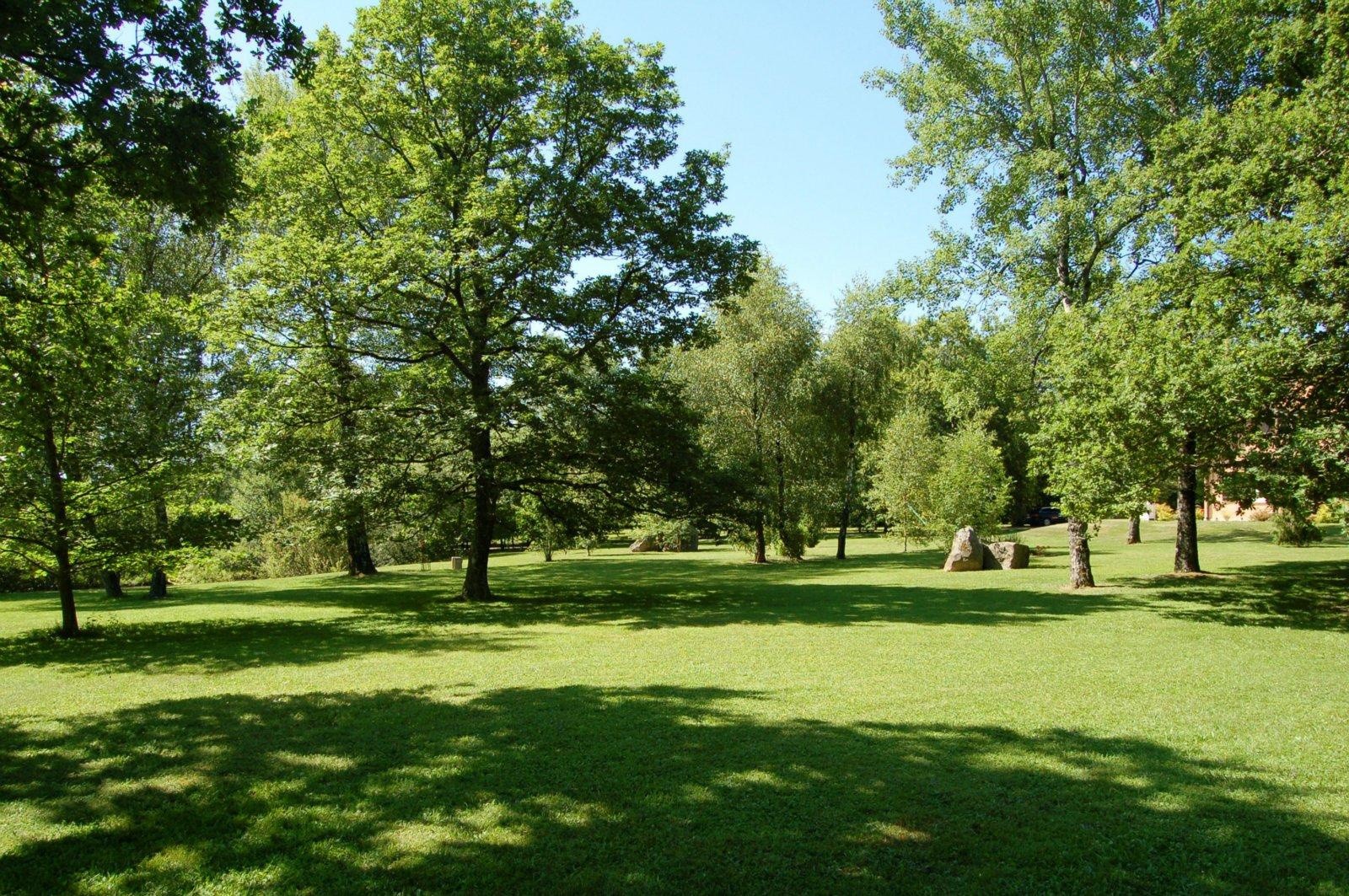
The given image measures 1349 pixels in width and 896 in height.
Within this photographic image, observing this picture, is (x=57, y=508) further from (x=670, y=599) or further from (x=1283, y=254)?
(x=1283, y=254)

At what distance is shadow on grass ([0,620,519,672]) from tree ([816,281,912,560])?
2205 cm

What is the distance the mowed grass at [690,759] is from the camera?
3918 millimetres

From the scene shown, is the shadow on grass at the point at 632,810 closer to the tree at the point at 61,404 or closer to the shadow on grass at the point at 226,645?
the shadow on grass at the point at 226,645

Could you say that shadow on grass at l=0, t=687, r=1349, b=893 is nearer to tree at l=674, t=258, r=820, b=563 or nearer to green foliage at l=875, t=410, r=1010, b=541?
green foliage at l=875, t=410, r=1010, b=541

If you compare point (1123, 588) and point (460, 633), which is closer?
point (460, 633)

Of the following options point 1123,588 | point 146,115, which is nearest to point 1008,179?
point 1123,588

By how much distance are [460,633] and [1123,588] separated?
48.3 ft

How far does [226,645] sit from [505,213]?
925cm

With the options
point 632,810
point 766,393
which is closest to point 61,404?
point 632,810

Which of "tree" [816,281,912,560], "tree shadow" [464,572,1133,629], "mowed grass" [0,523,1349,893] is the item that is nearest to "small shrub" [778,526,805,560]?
"tree" [816,281,912,560]

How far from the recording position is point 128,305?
39.6 ft

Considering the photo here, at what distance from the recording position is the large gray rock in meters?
24.0

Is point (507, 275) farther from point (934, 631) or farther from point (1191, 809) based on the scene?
point (1191, 809)

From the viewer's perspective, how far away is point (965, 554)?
2416cm
